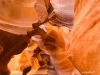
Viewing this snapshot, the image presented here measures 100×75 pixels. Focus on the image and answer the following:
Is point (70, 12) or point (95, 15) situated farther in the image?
point (70, 12)

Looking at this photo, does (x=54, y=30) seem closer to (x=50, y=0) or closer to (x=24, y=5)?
(x=50, y=0)

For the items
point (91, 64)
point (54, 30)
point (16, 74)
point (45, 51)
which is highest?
point (91, 64)

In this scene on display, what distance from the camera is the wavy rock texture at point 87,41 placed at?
171 centimetres

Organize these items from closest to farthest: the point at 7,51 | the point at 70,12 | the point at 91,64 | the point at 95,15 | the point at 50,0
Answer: the point at 91,64
the point at 95,15
the point at 7,51
the point at 70,12
the point at 50,0

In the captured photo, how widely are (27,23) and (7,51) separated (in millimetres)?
592

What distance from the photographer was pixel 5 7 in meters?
3.39

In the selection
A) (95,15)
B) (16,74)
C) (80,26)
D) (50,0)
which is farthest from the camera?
(16,74)

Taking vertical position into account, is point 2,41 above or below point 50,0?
below

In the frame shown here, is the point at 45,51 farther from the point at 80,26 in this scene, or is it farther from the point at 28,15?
the point at 80,26

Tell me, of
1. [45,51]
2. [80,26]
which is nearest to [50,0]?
[45,51]

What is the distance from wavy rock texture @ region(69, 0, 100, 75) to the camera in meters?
1.71

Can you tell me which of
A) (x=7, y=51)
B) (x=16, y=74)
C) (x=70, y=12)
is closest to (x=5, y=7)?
(x=7, y=51)

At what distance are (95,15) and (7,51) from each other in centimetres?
212

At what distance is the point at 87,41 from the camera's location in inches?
73.0
